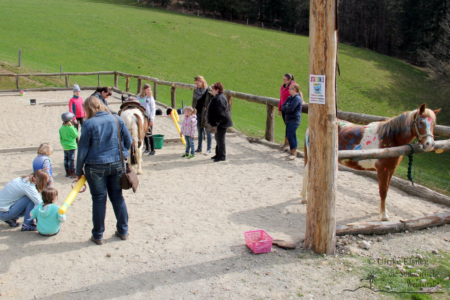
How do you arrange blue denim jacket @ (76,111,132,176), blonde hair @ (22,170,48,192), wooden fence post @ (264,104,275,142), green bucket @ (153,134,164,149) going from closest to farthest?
1. blue denim jacket @ (76,111,132,176)
2. blonde hair @ (22,170,48,192)
3. green bucket @ (153,134,164,149)
4. wooden fence post @ (264,104,275,142)

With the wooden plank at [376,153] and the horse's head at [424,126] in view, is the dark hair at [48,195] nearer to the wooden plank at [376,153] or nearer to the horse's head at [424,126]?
the wooden plank at [376,153]

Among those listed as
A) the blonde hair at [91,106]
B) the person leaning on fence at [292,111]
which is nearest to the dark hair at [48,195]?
the blonde hair at [91,106]

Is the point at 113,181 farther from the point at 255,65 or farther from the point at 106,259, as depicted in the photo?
the point at 255,65

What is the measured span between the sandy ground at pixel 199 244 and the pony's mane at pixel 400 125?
1157 millimetres

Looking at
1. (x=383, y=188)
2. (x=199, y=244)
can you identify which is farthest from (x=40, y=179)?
(x=383, y=188)

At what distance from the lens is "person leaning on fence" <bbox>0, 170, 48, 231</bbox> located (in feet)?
15.8

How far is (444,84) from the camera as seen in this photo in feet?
87.9

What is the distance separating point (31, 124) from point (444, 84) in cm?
2573

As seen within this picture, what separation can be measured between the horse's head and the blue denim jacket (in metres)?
3.62

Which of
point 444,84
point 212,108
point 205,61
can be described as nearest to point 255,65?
point 205,61

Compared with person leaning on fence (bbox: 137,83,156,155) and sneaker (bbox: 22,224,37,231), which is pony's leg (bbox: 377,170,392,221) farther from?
person leaning on fence (bbox: 137,83,156,155)

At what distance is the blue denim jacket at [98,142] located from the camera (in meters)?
4.17

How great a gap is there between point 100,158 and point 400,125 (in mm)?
3732

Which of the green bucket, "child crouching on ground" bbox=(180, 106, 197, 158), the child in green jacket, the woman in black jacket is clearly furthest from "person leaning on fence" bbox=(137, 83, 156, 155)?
the child in green jacket
